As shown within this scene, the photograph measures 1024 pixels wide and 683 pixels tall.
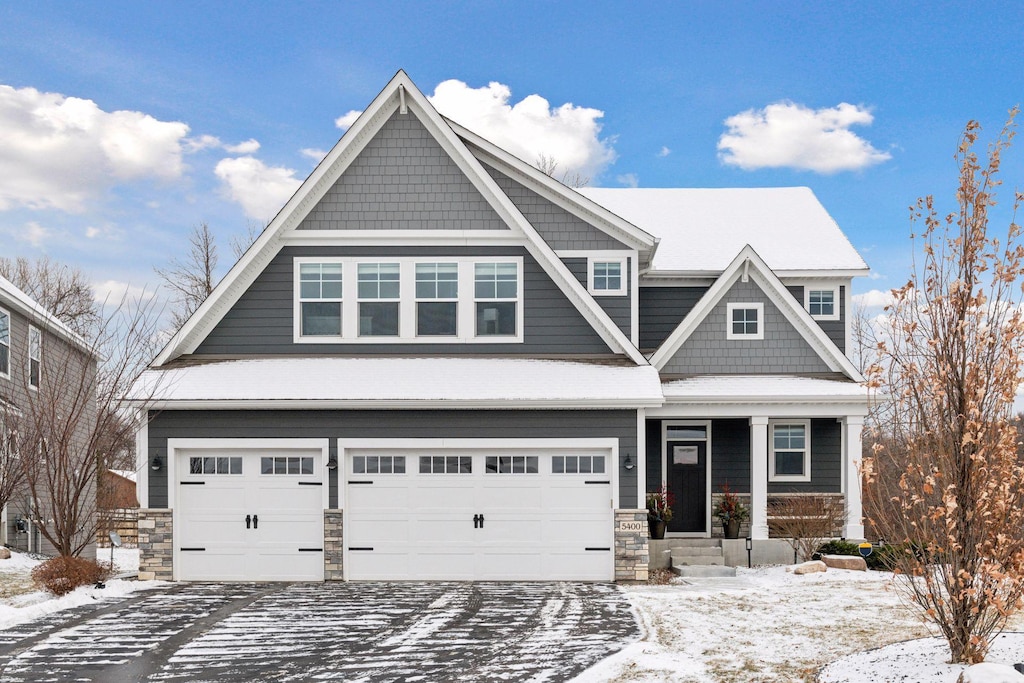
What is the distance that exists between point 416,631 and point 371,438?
16.3 feet

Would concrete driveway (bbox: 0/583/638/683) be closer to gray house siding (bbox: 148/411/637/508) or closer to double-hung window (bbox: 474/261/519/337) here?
gray house siding (bbox: 148/411/637/508)

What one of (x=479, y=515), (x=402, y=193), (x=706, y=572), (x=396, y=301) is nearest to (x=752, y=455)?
(x=706, y=572)

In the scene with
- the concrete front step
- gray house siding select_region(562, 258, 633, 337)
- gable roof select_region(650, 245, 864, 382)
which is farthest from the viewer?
gable roof select_region(650, 245, 864, 382)

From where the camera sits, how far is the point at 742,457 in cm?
1897

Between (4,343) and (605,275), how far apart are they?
1421cm

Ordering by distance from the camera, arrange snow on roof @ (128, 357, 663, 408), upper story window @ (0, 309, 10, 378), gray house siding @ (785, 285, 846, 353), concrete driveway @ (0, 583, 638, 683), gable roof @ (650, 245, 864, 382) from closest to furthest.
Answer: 1. concrete driveway @ (0, 583, 638, 683)
2. snow on roof @ (128, 357, 663, 408)
3. gable roof @ (650, 245, 864, 382)
4. gray house siding @ (785, 285, 846, 353)
5. upper story window @ (0, 309, 10, 378)

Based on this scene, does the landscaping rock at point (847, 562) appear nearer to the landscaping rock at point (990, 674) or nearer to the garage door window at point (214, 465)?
the landscaping rock at point (990, 674)

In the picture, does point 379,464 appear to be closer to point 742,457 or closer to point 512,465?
point 512,465

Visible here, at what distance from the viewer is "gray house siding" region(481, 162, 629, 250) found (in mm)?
17531

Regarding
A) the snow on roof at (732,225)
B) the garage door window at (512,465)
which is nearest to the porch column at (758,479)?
the snow on roof at (732,225)

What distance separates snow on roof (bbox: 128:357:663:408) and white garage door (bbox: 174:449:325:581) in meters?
1.09

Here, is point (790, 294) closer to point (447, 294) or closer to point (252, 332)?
point (447, 294)

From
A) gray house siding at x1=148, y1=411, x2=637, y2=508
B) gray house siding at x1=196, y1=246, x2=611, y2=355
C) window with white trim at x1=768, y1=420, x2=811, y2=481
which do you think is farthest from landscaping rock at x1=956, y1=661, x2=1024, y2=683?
window with white trim at x1=768, y1=420, x2=811, y2=481

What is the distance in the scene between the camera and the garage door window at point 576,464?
615 inches
